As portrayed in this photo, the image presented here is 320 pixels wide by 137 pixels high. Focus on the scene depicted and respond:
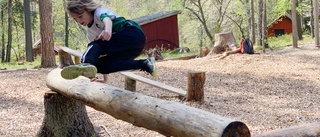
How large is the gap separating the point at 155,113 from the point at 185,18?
55.2 meters

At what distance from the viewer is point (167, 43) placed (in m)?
29.4

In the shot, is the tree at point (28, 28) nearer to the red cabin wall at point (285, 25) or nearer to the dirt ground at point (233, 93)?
the dirt ground at point (233, 93)

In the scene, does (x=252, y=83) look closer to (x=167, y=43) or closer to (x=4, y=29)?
(x=167, y=43)

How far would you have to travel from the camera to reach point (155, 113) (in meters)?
3.19

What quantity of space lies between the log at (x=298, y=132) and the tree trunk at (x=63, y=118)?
2.93m

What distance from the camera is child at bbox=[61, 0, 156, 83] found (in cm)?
454

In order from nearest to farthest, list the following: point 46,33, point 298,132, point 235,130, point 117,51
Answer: point 235,130, point 298,132, point 117,51, point 46,33

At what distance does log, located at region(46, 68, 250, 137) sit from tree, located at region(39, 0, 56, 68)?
33.9 feet

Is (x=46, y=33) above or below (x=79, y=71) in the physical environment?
above

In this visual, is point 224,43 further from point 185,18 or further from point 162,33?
point 185,18

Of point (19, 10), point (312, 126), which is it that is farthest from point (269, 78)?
point (19, 10)

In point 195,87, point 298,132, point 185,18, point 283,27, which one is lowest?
point 298,132

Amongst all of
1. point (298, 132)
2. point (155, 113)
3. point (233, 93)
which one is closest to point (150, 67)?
point (155, 113)

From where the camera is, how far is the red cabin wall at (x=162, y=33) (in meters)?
28.8
